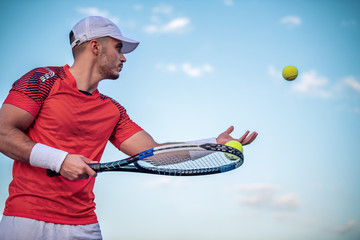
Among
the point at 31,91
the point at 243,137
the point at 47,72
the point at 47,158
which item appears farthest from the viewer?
the point at 243,137

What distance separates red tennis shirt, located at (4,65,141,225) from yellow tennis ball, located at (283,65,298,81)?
4.45 metres

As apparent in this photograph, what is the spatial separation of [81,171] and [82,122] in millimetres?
703

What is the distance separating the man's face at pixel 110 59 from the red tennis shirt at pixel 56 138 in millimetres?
316

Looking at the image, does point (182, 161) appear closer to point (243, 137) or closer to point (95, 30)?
point (243, 137)

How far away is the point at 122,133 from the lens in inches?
161

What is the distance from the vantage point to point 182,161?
3.68 m

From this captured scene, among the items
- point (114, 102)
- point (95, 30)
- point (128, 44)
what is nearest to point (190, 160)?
point (114, 102)

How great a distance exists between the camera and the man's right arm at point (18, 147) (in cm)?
297

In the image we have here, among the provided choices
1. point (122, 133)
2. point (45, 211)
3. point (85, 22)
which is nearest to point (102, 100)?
point (122, 133)

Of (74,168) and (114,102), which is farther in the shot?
(114,102)

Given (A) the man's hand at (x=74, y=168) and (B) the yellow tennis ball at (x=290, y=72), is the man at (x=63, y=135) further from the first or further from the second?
(B) the yellow tennis ball at (x=290, y=72)

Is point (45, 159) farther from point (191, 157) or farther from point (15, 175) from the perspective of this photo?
point (191, 157)

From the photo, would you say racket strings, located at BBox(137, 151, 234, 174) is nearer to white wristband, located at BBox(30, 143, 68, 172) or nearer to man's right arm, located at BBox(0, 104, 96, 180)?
man's right arm, located at BBox(0, 104, 96, 180)

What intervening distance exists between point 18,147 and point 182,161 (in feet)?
4.95
